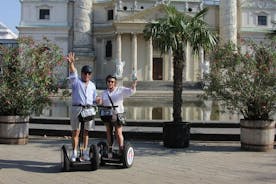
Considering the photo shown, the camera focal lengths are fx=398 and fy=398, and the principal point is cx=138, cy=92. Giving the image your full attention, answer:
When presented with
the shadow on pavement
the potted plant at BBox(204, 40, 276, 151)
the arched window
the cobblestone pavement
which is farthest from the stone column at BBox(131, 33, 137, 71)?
the shadow on pavement

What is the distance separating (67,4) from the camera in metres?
53.5

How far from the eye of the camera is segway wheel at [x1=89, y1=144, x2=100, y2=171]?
7.50m

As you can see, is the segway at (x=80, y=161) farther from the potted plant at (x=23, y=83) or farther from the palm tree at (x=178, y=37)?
the palm tree at (x=178, y=37)

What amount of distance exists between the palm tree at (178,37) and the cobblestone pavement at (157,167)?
5.93 feet

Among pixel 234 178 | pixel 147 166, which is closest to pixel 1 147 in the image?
pixel 147 166

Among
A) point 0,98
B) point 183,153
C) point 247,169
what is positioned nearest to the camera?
point 247,169

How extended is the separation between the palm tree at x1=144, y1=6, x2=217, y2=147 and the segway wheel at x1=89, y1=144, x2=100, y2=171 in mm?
3974

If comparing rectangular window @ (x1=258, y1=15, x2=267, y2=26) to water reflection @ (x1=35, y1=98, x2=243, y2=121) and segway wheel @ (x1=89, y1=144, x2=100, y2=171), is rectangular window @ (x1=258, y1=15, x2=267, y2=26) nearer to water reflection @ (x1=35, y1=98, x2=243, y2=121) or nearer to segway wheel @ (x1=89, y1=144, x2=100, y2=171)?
water reflection @ (x1=35, y1=98, x2=243, y2=121)

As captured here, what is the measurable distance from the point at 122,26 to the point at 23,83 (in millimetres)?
40083

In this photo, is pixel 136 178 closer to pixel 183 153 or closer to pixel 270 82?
pixel 183 153

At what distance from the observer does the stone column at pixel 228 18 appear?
50.7 meters

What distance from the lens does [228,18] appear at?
5109cm

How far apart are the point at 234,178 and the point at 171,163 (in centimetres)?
174

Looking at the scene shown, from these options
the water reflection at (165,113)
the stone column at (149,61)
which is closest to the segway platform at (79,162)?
the water reflection at (165,113)
